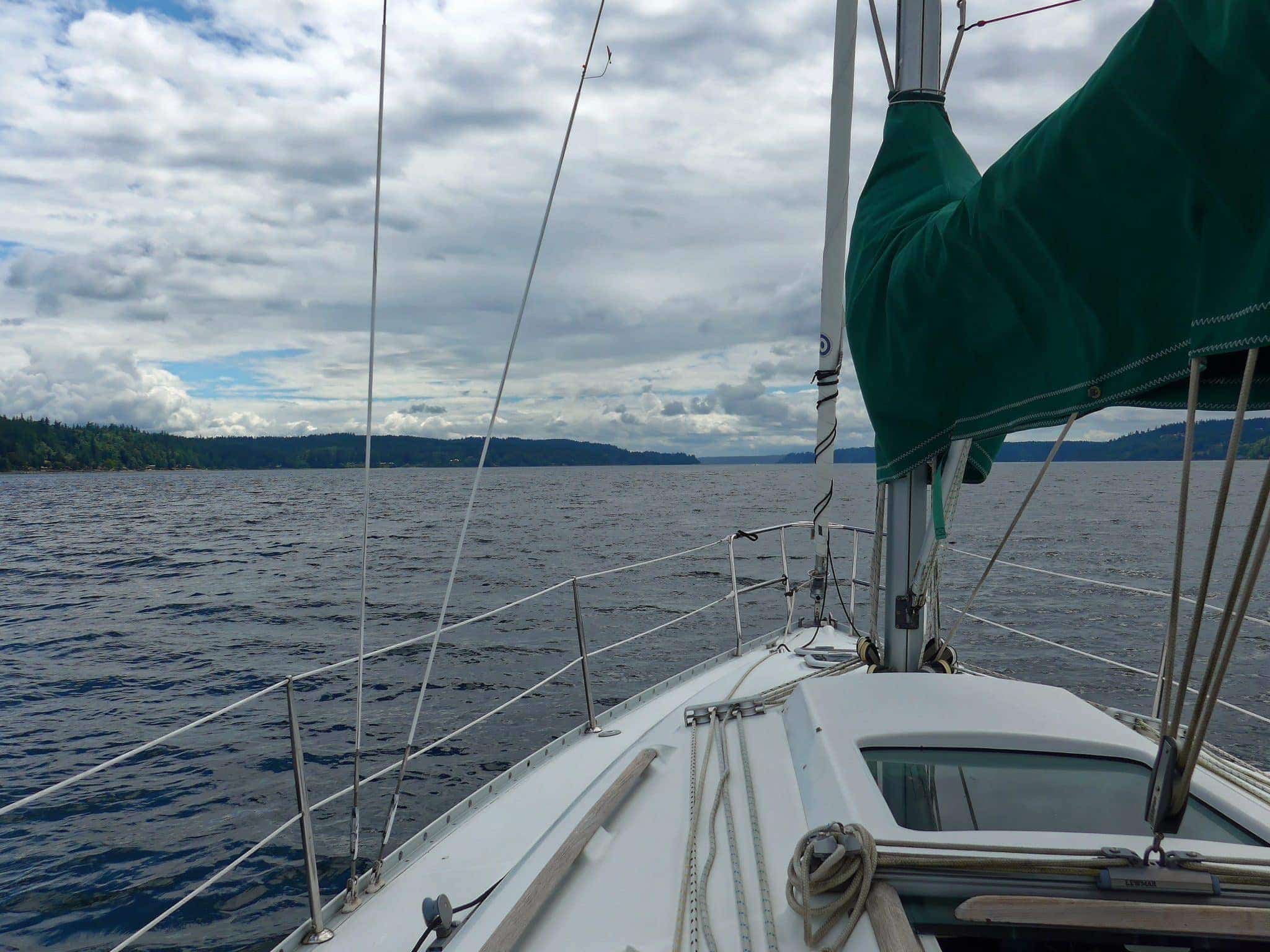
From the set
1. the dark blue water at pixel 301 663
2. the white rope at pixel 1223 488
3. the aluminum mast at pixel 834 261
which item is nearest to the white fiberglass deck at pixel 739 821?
the white rope at pixel 1223 488

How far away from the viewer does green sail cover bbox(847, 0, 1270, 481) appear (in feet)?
3.91

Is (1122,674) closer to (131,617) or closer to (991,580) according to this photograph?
(991,580)

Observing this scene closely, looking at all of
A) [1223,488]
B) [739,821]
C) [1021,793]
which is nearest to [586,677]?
[739,821]

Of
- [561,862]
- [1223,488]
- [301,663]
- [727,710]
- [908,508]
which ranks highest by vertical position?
[1223,488]

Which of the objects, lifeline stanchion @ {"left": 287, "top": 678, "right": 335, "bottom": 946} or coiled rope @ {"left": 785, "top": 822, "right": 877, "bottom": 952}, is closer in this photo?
coiled rope @ {"left": 785, "top": 822, "right": 877, "bottom": 952}

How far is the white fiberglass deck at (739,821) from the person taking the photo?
1612 mm

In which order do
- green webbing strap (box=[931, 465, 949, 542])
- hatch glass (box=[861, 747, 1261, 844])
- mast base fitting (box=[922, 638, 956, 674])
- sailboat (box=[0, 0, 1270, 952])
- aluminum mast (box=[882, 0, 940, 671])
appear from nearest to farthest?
1. sailboat (box=[0, 0, 1270, 952])
2. hatch glass (box=[861, 747, 1261, 844])
3. green webbing strap (box=[931, 465, 949, 542])
4. aluminum mast (box=[882, 0, 940, 671])
5. mast base fitting (box=[922, 638, 956, 674])

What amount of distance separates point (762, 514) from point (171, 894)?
2817 cm

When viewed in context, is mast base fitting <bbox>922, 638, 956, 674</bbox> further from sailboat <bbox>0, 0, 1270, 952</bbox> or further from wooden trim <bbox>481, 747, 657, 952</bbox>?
wooden trim <bbox>481, 747, 657, 952</bbox>

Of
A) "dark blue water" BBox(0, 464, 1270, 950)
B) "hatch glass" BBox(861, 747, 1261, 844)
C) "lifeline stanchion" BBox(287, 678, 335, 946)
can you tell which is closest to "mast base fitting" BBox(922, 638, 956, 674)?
"hatch glass" BBox(861, 747, 1261, 844)

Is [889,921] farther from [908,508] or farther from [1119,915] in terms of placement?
[908,508]

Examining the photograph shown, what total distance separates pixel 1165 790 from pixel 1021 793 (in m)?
0.51

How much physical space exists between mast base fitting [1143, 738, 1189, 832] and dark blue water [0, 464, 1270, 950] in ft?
14.3

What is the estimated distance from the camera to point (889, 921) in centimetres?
140
